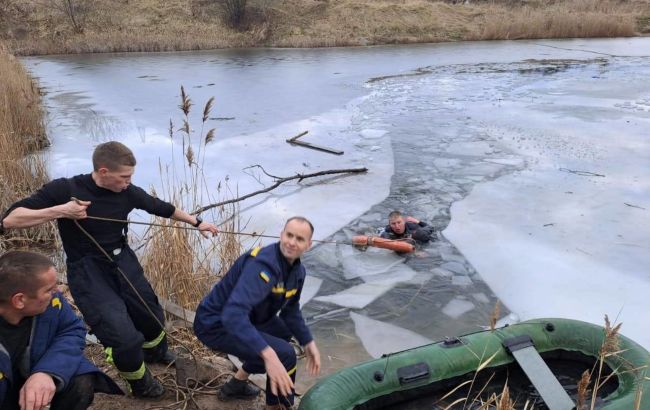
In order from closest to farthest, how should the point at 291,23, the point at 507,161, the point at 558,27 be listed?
the point at 507,161 < the point at 558,27 < the point at 291,23

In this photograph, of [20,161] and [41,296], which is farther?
[20,161]

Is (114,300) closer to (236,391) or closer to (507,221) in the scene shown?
(236,391)

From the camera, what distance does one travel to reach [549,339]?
2.63 m

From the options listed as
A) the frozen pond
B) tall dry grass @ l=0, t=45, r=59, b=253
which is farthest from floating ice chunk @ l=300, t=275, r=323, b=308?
tall dry grass @ l=0, t=45, r=59, b=253

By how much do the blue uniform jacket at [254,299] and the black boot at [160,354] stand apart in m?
0.48

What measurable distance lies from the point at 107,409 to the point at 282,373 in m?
0.99

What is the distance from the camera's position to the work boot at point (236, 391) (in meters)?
2.45

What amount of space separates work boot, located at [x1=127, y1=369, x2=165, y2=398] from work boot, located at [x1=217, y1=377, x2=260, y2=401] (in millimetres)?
275

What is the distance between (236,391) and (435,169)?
164 inches

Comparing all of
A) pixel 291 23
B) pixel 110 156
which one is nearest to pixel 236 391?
pixel 110 156

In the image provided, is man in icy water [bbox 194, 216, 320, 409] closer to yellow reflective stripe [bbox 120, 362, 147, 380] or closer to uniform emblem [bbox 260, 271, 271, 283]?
uniform emblem [bbox 260, 271, 271, 283]

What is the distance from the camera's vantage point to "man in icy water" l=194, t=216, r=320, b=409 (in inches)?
77.4

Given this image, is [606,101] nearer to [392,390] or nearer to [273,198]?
[273,198]

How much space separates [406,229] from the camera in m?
4.48
